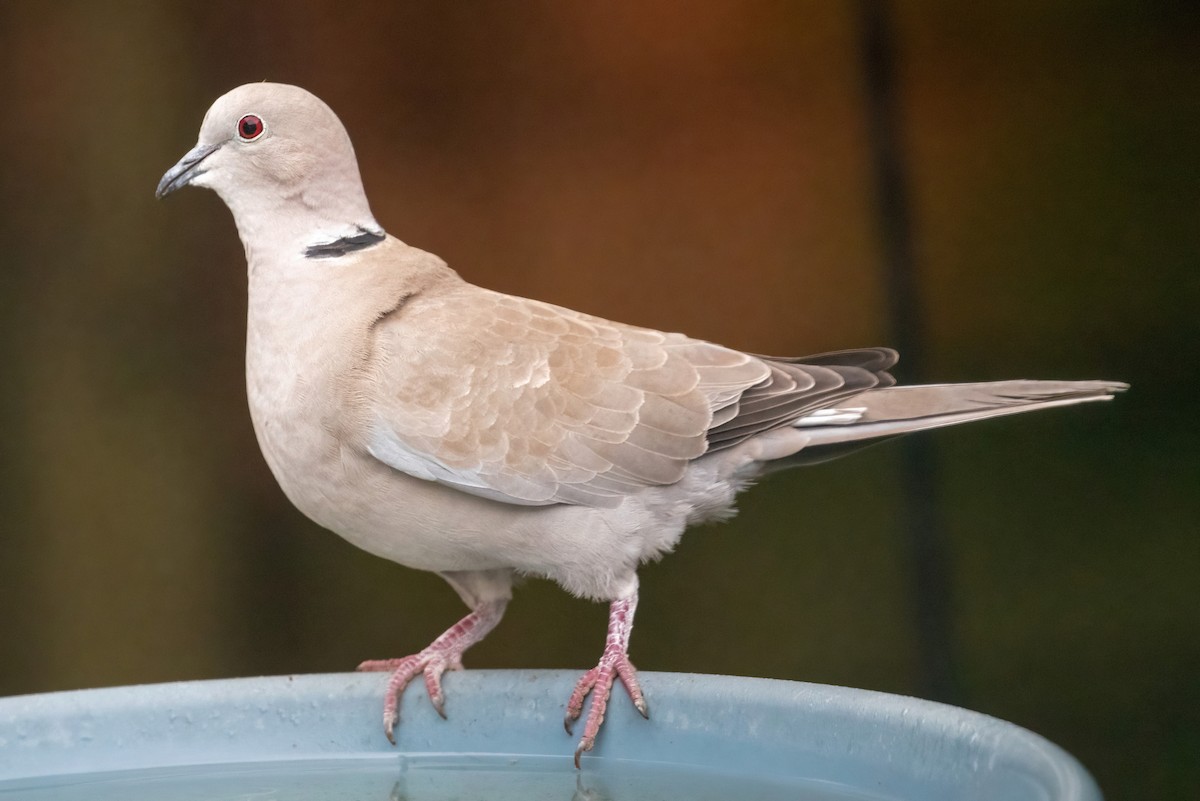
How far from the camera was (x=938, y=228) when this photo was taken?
8.36ft

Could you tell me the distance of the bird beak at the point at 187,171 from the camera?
1.73 metres

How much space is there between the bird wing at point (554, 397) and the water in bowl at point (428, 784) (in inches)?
12.2

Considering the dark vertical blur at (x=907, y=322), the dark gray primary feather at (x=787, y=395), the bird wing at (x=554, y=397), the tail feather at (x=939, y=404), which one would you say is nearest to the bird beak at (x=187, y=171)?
the bird wing at (x=554, y=397)

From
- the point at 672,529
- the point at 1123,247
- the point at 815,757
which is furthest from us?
the point at 1123,247

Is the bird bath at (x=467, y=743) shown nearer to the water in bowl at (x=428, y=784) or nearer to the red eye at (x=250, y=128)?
the water in bowl at (x=428, y=784)

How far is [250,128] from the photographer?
5.64ft

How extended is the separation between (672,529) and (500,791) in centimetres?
43

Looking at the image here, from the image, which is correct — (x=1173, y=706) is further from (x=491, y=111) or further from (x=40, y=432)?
(x=40, y=432)

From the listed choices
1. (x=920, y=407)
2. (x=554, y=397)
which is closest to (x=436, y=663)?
(x=554, y=397)

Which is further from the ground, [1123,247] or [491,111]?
[491,111]

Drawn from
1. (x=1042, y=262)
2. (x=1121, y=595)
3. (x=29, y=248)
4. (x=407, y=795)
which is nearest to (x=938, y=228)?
(x=1042, y=262)

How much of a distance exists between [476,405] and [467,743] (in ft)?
1.25

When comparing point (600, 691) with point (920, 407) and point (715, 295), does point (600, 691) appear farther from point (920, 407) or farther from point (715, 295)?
point (715, 295)

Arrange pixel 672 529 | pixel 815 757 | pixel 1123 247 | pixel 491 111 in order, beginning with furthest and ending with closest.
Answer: pixel 491 111, pixel 1123 247, pixel 672 529, pixel 815 757
